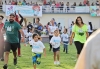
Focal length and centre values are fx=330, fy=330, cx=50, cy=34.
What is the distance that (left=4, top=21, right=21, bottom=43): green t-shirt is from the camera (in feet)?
34.1

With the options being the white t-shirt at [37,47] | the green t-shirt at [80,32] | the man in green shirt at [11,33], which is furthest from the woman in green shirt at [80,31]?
the man in green shirt at [11,33]

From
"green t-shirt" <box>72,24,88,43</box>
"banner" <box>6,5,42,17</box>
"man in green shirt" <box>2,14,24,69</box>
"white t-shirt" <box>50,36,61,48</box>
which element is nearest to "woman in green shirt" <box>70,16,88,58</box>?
"green t-shirt" <box>72,24,88,43</box>

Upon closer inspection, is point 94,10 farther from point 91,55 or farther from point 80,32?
point 91,55

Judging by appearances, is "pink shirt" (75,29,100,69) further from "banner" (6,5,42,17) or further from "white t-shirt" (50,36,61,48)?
"banner" (6,5,42,17)

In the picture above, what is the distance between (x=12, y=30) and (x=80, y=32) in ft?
7.15

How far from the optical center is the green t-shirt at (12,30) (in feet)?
34.1

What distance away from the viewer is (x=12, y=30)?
10.4m

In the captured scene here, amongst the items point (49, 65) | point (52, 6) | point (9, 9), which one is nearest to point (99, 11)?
point (52, 6)

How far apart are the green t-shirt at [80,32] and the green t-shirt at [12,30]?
1.83 meters

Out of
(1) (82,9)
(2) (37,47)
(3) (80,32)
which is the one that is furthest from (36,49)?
(1) (82,9)

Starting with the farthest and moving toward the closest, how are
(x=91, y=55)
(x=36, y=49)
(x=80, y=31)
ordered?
1. (x=80, y=31)
2. (x=36, y=49)
3. (x=91, y=55)

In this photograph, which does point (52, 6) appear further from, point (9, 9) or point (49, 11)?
point (9, 9)

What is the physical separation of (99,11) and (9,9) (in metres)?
10.9

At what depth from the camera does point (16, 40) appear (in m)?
10.7
